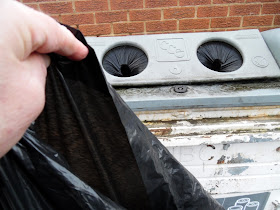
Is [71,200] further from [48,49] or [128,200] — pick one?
[48,49]

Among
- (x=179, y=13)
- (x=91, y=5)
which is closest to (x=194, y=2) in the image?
(x=179, y=13)

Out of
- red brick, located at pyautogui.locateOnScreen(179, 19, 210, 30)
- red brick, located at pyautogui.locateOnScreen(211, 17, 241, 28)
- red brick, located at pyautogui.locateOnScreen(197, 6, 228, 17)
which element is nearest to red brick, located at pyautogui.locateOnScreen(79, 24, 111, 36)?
red brick, located at pyautogui.locateOnScreen(179, 19, 210, 30)

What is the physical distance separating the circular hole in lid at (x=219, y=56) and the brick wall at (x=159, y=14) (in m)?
0.47

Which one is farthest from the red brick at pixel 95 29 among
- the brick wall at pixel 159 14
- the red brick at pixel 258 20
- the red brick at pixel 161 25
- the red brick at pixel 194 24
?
the red brick at pixel 258 20

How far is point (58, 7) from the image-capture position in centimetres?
194

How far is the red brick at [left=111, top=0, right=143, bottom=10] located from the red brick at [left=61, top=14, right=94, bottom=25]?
0.61 ft

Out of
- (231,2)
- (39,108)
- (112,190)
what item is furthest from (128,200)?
(231,2)

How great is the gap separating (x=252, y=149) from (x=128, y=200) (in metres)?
0.68

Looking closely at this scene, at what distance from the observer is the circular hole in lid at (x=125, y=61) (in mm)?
1494

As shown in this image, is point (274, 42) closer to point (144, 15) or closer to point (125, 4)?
point (144, 15)

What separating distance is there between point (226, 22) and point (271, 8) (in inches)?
12.5

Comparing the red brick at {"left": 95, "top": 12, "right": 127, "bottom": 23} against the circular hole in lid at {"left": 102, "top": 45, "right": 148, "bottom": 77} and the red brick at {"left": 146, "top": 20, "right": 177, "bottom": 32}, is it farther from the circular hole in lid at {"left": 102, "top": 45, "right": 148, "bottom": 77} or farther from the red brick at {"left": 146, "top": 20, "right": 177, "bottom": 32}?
the circular hole in lid at {"left": 102, "top": 45, "right": 148, "bottom": 77}

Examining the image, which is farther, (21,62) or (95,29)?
(95,29)

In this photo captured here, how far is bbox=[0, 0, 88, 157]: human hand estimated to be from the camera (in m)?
0.46
